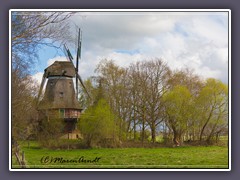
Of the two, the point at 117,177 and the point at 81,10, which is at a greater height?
the point at 81,10

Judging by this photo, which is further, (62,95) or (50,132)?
(62,95)

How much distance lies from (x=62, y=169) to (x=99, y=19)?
3.26 meters

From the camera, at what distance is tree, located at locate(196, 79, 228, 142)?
31.3 feet

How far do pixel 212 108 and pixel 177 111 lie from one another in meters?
0.77

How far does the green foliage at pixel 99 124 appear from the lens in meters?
9.98

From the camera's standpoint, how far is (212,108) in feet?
32.7

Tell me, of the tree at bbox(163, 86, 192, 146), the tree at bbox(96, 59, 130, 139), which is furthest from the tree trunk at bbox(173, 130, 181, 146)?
the tree at bbox(96, 59, 130, 139)

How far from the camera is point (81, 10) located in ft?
Result: 30.7

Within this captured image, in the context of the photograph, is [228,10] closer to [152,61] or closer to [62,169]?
[152,61]

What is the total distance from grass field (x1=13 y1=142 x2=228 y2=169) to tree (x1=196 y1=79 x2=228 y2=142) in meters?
0.42

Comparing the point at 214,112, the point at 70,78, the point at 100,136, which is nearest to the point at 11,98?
the point at 70,78

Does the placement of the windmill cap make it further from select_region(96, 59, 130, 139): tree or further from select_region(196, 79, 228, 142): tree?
select_region(196, 79, 228, 142): tree
